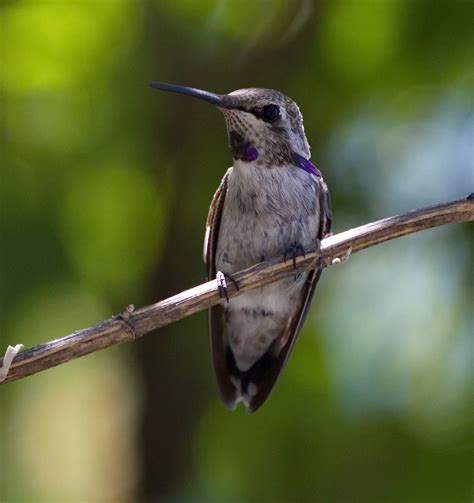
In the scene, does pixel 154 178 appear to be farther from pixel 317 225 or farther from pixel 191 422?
pixel 191 422

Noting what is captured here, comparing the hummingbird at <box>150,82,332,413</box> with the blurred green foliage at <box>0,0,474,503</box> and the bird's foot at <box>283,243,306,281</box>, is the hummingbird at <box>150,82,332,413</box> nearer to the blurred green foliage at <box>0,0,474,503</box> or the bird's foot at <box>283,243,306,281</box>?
the bird's foot at <box>283,243,306,281</box>

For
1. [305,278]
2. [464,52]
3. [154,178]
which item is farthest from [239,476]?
[464,52]

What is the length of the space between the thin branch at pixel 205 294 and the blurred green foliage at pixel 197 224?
84 cm

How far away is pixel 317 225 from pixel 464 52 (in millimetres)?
1220

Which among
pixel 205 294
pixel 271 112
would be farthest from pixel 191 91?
pixel 205 294

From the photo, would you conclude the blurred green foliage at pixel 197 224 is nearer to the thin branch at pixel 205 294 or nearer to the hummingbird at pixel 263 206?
the hummingbird at pixel 263 206

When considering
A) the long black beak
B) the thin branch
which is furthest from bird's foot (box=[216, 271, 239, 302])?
the long black beak

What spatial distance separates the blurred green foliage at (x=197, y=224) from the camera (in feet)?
13.2

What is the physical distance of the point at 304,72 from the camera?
439 centimetres

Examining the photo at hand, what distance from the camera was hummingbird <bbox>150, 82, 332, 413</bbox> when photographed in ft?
12.6

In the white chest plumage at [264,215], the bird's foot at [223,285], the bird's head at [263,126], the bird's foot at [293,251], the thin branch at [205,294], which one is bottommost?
the thin branch at [205,294]

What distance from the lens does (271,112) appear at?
3.84 metres

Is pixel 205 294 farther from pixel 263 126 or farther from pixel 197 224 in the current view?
pixel 197 224

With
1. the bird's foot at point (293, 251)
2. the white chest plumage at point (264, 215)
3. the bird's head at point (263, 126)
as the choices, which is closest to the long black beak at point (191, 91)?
the bird's head at point (263, 126)
